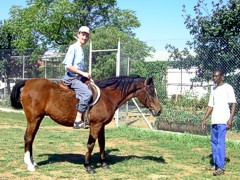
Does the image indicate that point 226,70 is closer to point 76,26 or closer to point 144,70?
point 144,70

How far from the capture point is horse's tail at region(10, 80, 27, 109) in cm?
789

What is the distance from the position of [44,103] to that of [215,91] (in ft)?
10.7

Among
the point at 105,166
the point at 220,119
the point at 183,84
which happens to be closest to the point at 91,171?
the point at 105,166

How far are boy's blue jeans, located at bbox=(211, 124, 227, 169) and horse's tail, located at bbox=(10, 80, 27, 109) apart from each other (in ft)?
12.7

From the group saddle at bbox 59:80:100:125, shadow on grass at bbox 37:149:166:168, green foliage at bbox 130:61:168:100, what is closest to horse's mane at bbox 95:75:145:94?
saddle at bbox 59:80:100:125

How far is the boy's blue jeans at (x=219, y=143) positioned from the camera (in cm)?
731

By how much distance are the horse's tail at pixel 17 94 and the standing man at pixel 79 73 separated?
3.78 ft

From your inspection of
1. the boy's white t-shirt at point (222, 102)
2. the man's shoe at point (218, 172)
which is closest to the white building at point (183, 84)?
the boy's white t-shirt at point (222, 102)

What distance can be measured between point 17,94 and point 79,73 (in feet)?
5.18

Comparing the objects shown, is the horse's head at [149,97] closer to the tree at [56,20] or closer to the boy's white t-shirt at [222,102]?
the boy's white t-shirt at [222,102]

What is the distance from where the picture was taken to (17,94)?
7969 mm

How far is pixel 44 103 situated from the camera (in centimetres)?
745

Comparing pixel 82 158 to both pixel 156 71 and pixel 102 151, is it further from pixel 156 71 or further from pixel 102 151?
pixel 156 71

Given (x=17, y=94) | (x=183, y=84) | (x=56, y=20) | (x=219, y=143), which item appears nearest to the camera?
(x=219, y=143)
